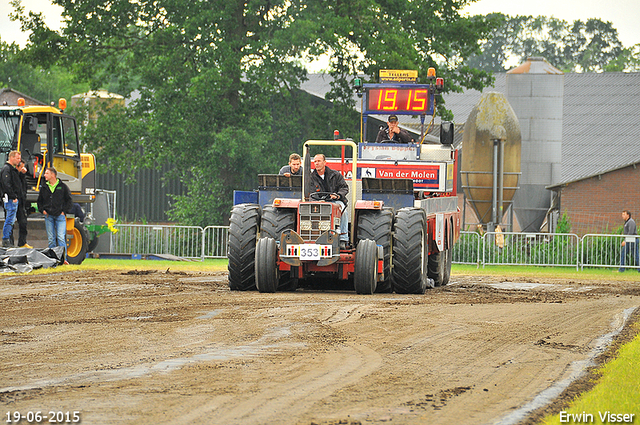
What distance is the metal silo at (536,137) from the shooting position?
35.2 metres

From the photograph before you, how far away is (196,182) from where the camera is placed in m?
35.2

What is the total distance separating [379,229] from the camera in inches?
560

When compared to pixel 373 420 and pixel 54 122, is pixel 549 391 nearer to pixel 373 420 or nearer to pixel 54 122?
pixel 373 420

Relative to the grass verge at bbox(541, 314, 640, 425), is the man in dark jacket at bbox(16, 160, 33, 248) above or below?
above

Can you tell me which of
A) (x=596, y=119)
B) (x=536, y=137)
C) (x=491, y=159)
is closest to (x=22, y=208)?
(x=491, y=159)

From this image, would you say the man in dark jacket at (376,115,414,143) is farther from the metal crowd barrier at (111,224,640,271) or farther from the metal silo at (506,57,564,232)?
the metal silo at (506,57,564,232)

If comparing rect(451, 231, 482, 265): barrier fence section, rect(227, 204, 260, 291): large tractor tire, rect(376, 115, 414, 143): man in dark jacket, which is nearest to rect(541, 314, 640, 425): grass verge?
rect(227, 204, 260, 291): large tractor tire

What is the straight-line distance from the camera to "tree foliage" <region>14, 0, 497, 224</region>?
32.4 m

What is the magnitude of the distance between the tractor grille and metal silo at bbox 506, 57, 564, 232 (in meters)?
22.4

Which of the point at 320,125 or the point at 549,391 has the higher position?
the point at 320,125

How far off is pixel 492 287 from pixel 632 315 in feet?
17.3

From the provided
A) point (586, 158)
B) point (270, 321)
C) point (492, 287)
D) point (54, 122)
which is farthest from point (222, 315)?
point (586, 158)

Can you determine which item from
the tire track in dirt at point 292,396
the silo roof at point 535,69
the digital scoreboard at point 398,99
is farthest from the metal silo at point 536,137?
the tire track in dirt at point 292,396

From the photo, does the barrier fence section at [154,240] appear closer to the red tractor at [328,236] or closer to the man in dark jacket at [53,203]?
the man in dark jacket at [53,203]
